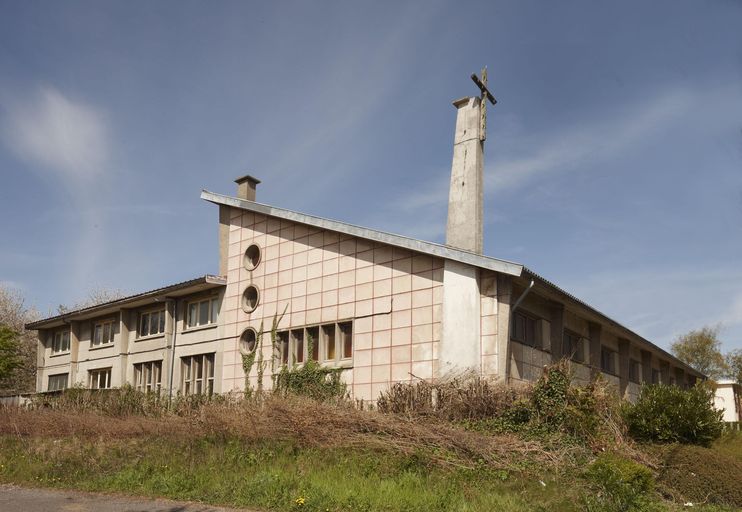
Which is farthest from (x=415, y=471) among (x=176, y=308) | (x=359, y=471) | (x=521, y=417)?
(x=176, y=308)

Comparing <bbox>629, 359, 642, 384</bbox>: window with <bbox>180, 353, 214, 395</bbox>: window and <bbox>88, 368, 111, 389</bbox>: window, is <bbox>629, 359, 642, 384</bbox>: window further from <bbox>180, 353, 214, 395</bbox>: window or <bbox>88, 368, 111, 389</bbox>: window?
<bbox>88, 368, 111, 389</bbox>: window

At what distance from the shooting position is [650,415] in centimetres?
1571

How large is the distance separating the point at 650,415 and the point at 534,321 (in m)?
6.36

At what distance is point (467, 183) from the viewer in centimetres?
2284

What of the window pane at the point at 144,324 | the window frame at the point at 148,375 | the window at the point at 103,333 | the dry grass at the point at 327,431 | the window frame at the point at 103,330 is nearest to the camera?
the dry grass at the point at 327,431

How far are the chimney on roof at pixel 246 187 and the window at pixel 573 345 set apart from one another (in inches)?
534

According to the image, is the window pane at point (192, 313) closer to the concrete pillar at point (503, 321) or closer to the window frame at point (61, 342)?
the window frame at point (61, 342)

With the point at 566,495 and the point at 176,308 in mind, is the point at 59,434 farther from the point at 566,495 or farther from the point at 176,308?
the point at 566,495

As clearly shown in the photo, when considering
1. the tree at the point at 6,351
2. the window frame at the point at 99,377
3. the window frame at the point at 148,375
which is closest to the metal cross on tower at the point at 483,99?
the window frame at the point at 148,375

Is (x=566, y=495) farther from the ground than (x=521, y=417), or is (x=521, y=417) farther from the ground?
(x=521, y=417)

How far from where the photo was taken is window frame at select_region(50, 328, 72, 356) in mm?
35491

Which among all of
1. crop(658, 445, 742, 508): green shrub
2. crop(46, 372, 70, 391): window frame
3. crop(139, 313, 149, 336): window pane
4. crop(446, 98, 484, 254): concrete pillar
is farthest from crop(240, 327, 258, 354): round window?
crop(658, 445, 742, 508): green shrub

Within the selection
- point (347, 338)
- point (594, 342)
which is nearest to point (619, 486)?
point (347, 338)

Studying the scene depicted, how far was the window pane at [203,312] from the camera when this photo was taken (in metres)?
27.7
